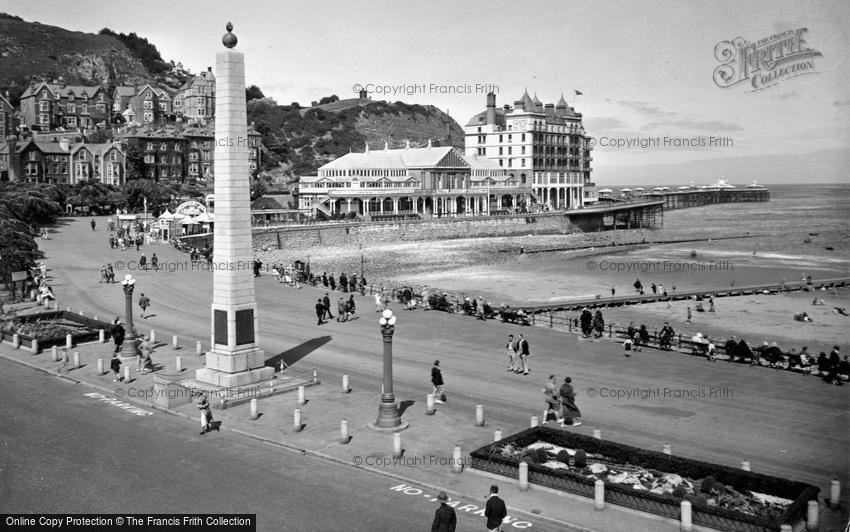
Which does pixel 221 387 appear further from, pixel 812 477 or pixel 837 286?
pixel 837 286

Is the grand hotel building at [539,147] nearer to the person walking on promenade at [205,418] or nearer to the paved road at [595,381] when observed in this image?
the paved road at [595,381]

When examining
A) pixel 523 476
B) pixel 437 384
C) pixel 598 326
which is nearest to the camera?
pixel 523 476

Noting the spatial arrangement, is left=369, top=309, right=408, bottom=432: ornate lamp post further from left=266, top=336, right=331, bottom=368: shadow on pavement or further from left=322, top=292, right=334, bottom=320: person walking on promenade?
left=322, top=292, right=334, bottom=320: person walking on promenade

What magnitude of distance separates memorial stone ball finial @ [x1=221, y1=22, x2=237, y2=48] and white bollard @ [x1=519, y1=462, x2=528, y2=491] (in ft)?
48.7

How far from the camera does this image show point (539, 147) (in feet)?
451

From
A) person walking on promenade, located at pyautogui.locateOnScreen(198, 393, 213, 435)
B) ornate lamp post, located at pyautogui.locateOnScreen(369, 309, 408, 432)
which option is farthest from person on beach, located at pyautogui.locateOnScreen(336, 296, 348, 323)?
ornate lamp post, located at pyautogui.locateOnScreen(369, 309, 408, 432)

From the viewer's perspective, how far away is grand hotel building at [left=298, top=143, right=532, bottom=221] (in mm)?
104375

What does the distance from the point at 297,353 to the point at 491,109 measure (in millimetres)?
123926

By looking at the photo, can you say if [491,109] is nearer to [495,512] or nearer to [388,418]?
[388,418]

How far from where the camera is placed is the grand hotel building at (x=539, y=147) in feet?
448

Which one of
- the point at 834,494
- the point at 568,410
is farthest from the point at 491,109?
the point at 834,494

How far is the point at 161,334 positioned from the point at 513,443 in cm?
2004

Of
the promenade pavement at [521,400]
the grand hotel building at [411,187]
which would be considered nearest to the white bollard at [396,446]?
the promenade pavement at [521,400]

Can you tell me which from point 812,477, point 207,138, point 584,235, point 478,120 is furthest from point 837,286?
point 207,138
